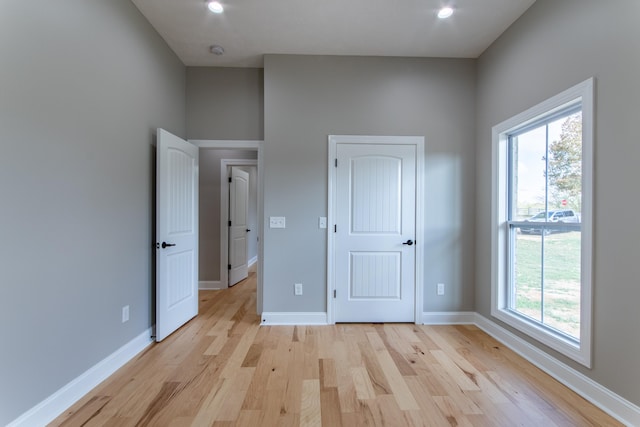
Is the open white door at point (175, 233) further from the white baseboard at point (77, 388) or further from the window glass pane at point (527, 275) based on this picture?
the window glass pane at point (527, 275)

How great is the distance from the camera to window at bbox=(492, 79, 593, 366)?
182 cm

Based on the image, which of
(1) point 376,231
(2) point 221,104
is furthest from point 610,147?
(2) point 221,104

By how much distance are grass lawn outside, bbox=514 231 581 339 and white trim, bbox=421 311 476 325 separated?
57cm

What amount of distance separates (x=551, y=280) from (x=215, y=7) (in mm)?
3512

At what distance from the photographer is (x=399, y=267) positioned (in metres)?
3.02

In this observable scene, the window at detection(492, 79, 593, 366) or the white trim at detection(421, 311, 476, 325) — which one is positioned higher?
the window at detection(492, 79, 593, 366)

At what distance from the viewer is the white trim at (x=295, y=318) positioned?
294cm

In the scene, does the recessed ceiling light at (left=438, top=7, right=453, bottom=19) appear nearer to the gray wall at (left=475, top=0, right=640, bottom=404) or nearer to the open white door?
the gray wall at (left=475, top=0, right=640, bottom=404)

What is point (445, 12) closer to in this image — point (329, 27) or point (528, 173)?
point (329, 27)

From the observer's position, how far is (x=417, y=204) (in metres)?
3.00

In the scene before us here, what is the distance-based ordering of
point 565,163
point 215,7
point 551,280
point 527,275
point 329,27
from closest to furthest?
point 565,163, point 551,280, point 215,7, point 527,275, point 329,27

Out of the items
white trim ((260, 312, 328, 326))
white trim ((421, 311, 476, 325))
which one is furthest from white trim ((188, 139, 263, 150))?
white trim ((421, 311, 476, 325))

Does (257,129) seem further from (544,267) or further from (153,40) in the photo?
(544,267)

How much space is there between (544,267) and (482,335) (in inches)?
37.7
